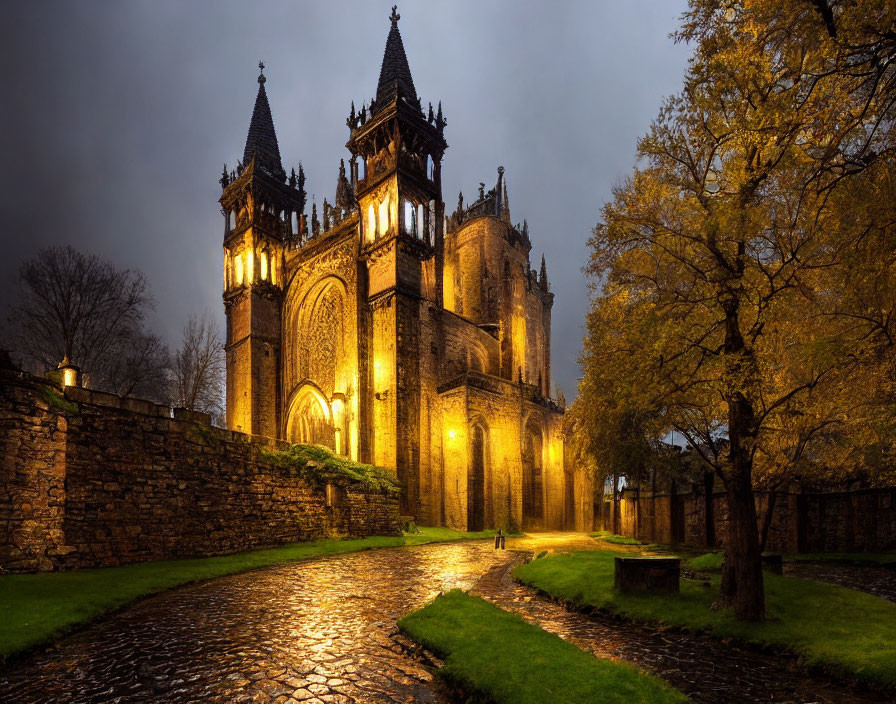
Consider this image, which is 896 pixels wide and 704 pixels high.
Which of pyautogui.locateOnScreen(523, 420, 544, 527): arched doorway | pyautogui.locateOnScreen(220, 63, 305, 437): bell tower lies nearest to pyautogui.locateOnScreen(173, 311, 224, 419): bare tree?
pyautogui.locateOnScreen(220, 63, 305, 437): bell tower

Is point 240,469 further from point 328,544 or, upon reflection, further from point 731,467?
point 731,467

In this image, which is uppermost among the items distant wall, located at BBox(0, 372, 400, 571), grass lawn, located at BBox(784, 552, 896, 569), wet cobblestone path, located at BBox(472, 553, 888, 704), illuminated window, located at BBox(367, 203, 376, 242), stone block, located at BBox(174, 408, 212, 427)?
illuminated window, located at BBox(367, 203, 376, 242)

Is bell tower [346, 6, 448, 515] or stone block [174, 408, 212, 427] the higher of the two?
bell tower [346, 6, 448, 515]

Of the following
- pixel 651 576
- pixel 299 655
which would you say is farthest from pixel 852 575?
pixel 299 655

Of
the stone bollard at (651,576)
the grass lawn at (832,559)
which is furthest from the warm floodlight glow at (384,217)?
the stone bollard at (651,576)

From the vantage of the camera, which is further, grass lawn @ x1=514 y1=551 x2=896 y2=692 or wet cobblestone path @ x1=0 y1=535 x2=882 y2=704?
grass lawn @ x1=514 y1=551 x2=896 y2=692

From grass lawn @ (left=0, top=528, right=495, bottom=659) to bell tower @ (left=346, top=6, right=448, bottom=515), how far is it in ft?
41.8

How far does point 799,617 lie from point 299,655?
23.0 feet

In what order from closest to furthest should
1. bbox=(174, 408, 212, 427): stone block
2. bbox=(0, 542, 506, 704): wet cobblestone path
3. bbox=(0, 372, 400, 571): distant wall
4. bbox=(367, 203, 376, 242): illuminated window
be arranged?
bbox=(0, 542, 506, 704): wet cobblestone path
bbox=(0, 372, 400, 571): distant wall
bbox=(174, 408, 212, 427): stone block
bbox=(367, 203, 376, 242): illuminated window

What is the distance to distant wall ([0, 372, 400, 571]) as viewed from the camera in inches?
407

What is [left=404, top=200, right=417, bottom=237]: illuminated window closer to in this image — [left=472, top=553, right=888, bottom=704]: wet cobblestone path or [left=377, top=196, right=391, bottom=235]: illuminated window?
[left=377, top=196, right=391, bottom=235]: illuminated window

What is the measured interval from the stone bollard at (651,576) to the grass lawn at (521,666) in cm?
302

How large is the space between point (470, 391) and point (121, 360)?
24.6 meters

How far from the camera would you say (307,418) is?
35156 mm
